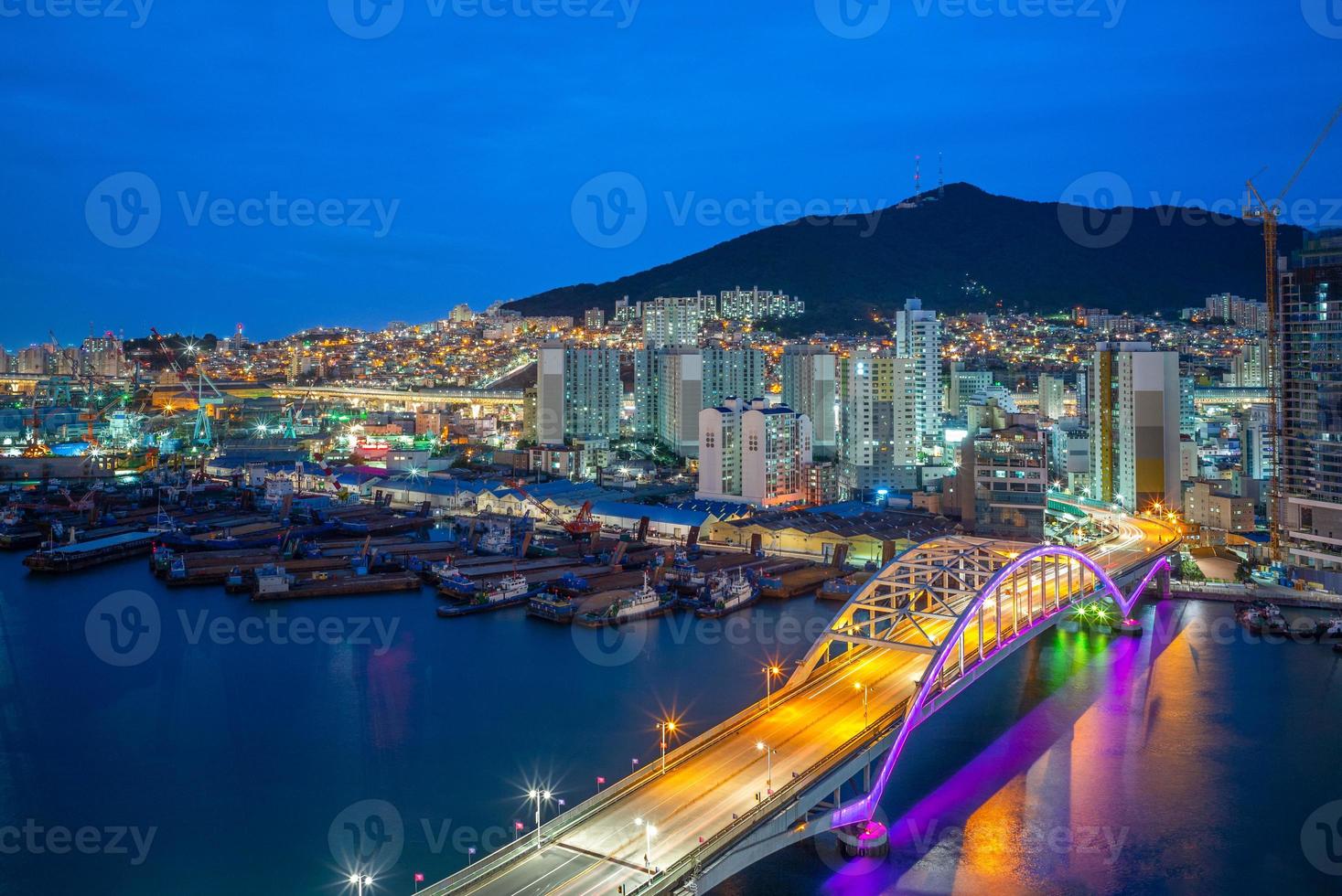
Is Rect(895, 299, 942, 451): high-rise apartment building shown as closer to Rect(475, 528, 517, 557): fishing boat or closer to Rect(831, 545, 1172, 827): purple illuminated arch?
Rect(475, 528, 517, 557): fishing boat

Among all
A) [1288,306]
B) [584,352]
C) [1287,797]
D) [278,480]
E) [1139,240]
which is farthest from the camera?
[1139,240]

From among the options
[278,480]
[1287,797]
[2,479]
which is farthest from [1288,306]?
[2,479]

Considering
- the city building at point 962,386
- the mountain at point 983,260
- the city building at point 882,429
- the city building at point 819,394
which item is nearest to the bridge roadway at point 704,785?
the city building at point 882,429

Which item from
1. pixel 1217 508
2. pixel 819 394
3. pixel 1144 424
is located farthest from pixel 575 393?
pixel 1217 508

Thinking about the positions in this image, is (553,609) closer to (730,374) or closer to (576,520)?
(576,520)

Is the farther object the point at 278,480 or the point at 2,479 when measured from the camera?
the point at 2,479

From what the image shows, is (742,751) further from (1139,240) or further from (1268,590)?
(1139,240)
